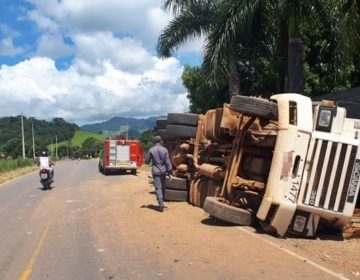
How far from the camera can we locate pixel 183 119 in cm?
1719

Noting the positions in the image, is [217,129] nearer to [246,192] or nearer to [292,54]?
[246,192]

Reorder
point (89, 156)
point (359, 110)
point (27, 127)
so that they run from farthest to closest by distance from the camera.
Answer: point (27, 127) < point (89, 156) < point (359, 110)

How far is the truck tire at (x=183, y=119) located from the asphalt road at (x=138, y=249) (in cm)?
306

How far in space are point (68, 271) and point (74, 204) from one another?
9532 mm

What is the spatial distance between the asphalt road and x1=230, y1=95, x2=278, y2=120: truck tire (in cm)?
221

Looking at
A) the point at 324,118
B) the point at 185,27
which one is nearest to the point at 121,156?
the point at 185,27

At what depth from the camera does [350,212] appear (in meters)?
9.89

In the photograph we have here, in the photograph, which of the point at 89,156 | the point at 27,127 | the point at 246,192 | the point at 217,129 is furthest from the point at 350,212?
the point at 27,127

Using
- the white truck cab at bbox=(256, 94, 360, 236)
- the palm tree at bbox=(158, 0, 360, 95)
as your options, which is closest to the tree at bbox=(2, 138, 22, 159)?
the palm tree at bbox=(158, 0, 360, 95)

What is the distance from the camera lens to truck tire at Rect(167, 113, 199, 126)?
17.2 metres

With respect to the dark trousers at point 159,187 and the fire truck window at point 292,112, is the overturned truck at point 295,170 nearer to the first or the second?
the fire truck window at point 292,112

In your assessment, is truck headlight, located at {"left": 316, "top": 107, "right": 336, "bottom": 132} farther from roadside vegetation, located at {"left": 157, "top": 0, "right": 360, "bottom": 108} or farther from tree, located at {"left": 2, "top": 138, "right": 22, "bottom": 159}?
tree, located at {"left": 2, "top": 138, "right": 22, "bottom": 159}

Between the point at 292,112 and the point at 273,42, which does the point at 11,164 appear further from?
the point at 292,112

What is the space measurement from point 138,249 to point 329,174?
352 cm
